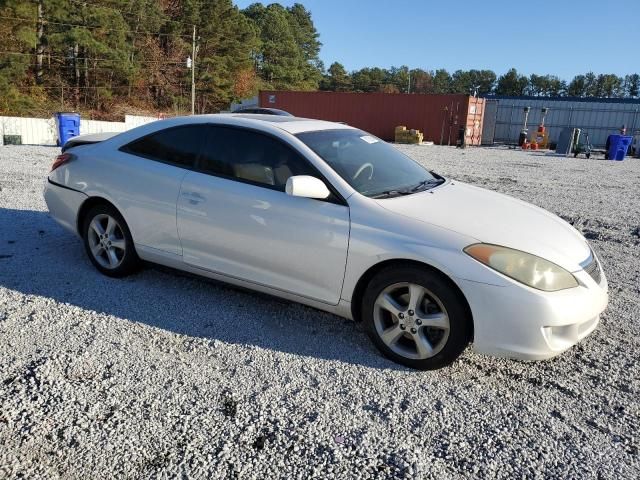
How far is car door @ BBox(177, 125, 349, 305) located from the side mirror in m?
0.07

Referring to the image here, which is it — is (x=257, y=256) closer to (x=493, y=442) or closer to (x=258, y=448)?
(x=258, y=448)

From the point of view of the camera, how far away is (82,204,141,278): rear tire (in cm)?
432

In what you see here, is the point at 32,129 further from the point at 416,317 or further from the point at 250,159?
the point at 416,317

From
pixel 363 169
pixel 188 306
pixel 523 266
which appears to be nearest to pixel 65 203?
pixel 188 306

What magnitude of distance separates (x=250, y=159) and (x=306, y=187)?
68 cm

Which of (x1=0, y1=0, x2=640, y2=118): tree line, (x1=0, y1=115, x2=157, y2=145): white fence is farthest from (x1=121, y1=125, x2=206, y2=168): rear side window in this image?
(x1=0, y1=0, x2=640, y2=118): tree line

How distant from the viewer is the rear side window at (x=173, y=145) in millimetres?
4023

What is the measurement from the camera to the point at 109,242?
4.39 meters

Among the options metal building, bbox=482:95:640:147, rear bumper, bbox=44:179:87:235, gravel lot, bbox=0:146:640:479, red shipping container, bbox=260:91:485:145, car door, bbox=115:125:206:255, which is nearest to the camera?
gravel lot, bbox=0:146:640:479

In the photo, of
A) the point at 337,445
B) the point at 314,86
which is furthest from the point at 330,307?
the point at 314,86

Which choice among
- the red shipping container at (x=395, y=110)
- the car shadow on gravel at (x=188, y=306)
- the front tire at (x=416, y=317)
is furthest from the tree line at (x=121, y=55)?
the front tire at (x=416, y=317)

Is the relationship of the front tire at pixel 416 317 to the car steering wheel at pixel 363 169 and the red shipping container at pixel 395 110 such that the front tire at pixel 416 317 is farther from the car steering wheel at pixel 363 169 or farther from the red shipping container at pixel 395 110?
the red shipping container at pixel 395 110

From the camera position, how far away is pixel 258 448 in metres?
2.38

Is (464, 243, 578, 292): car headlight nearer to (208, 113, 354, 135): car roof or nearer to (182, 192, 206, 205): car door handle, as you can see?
(208, 113, 354, 135): car roof
